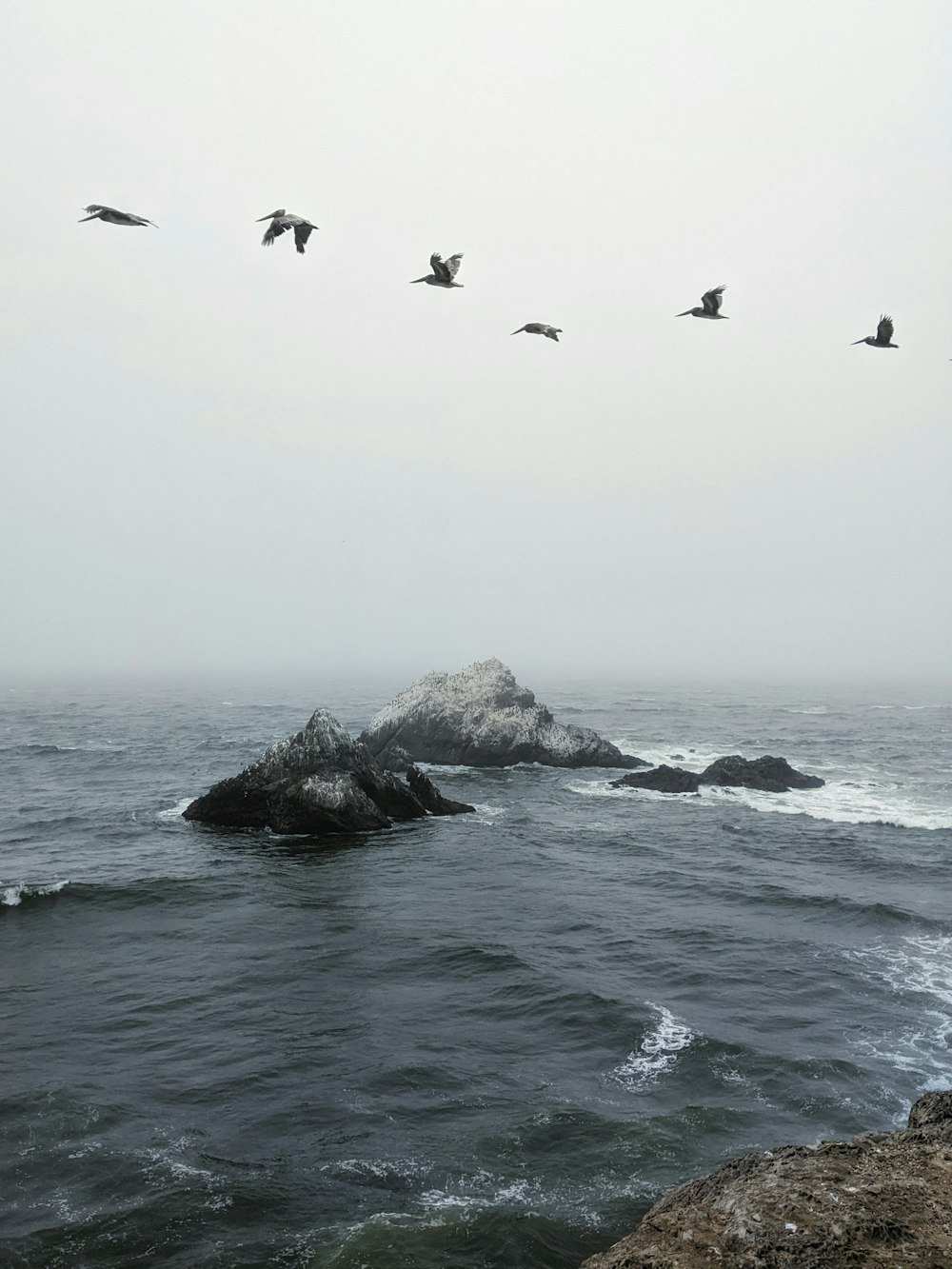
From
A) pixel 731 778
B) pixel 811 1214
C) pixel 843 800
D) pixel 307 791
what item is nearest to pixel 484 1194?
pixel 811 1214

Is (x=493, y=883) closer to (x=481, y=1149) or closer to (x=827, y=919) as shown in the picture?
(x=827, y=919)

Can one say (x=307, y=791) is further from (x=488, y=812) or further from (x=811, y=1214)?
(x=811, y=1214)

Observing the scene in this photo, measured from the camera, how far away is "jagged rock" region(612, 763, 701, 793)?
39.7 metres

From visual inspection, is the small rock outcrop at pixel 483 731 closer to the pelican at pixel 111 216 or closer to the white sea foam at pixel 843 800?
the white sea foam at pixel 843 800

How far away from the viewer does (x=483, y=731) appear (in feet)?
151

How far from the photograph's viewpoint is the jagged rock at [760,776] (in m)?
40.5

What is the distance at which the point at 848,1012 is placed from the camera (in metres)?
15.8

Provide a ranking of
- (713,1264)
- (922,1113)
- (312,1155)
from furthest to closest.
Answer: (312,1155) → (922,1113) → (713,1264)

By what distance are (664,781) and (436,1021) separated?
88.9ft

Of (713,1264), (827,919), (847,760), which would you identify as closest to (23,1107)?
(713,1264)

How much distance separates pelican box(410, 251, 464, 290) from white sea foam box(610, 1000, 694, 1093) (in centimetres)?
1457

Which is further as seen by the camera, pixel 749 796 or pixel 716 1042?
pixel 749 796

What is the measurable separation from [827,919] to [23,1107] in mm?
19045

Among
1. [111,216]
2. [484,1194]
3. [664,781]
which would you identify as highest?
[111,216]
